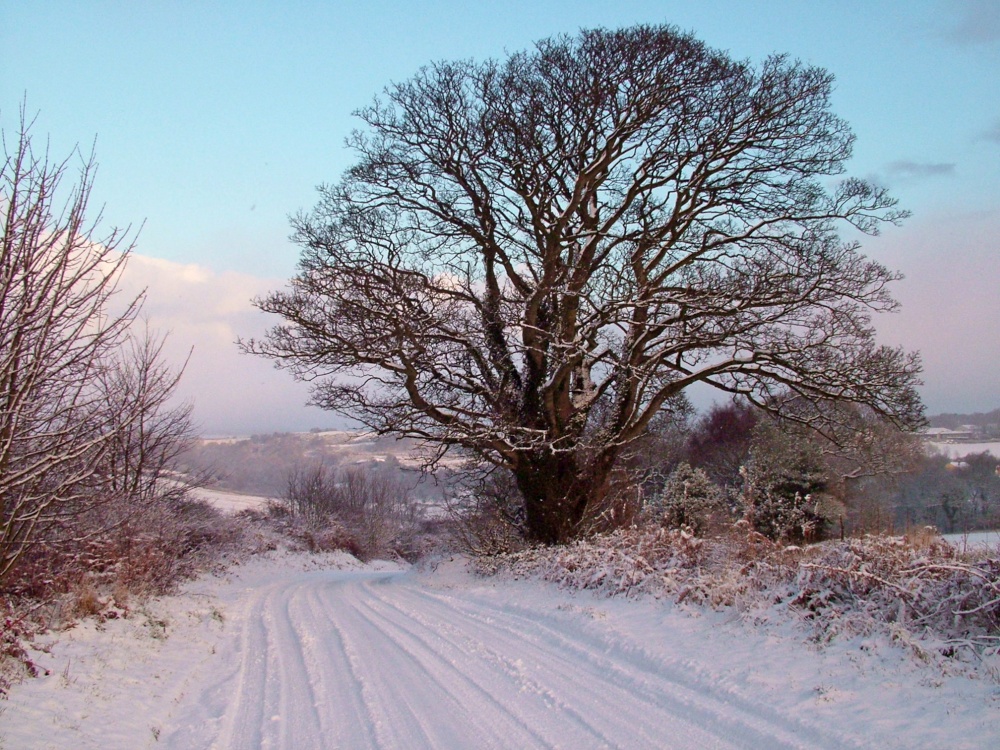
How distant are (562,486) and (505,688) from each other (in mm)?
7943

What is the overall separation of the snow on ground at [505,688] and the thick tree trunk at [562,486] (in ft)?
15.3

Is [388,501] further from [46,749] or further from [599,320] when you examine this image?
[46,749]

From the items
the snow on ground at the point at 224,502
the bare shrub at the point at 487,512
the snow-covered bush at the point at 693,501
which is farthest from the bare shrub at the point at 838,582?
the snow on ground at the point at 224,502

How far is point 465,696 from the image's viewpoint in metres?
5.35

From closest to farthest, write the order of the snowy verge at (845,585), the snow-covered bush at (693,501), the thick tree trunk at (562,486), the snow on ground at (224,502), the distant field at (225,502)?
the snowy verge at (845,585), the thick tree trunk at (562,486), the snow-covered bush at (693,501), the snow on ground at (224,502), the distant field at (225,502)

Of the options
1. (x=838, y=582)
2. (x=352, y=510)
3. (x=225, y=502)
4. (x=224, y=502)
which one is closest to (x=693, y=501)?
(x=838, y=582)

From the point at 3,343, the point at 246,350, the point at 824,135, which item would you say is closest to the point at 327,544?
the point at 246,350

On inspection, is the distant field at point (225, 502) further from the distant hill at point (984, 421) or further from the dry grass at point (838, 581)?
the distant hill at point (984, 421)

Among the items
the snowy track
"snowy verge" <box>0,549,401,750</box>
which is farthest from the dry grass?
"snowy verge" <box>0,549,401,750</box>

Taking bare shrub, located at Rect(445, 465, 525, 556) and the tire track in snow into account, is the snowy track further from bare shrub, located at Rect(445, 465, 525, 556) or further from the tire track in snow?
bare shrub, located at Rect(445, 465, 525, 556)

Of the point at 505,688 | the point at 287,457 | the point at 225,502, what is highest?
the point at 287,457

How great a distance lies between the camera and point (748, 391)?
12.4 m

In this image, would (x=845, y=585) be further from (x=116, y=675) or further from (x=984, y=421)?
(x=984, y=421)

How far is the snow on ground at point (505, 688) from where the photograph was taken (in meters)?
4.36
